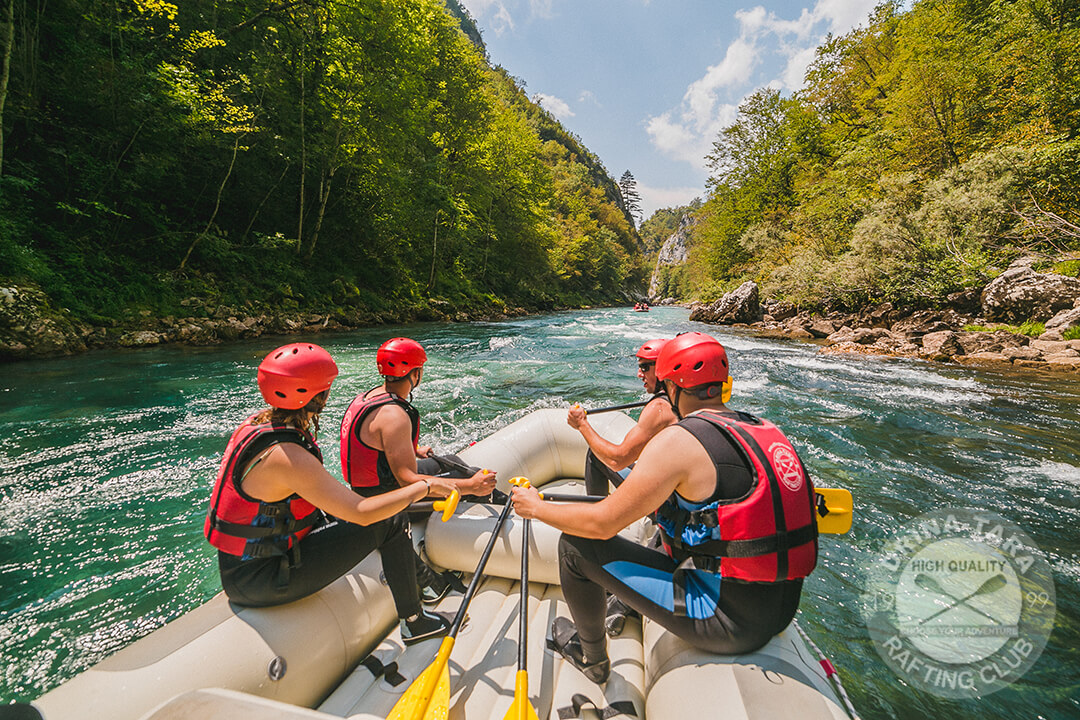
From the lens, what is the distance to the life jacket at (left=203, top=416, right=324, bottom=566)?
1.71m

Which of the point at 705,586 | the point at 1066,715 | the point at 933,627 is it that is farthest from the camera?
the point at 933,627

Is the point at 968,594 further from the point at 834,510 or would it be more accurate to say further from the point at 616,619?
the point at 616,619

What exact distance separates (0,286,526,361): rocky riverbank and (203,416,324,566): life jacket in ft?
33.2

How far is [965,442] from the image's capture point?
213 inches

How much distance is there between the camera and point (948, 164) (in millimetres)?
14391

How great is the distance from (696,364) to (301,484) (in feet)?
6.11

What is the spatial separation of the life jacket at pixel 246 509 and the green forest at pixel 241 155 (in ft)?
35.0

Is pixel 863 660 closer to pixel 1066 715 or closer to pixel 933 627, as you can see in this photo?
pixel 933 627

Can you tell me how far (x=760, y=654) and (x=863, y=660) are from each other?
1651mm

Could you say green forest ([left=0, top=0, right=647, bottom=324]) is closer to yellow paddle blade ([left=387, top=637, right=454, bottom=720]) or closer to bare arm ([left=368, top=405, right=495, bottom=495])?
bare arm ([left=368, top=405, right=495, bottom=495])

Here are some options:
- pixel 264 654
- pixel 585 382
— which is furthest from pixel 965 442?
pixel 264 654

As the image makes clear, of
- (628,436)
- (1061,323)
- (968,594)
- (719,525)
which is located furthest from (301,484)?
(1061,323)

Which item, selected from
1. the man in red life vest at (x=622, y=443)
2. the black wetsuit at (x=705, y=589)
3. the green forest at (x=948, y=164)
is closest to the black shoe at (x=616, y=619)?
the man in red life vest at (x=622, y=443)

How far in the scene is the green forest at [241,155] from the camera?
923 centimetres
